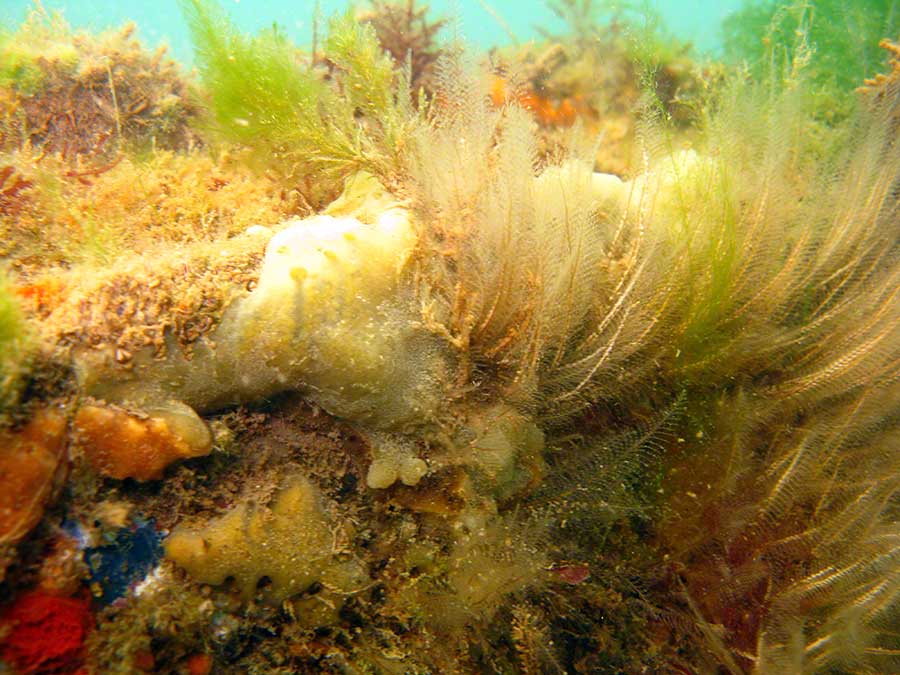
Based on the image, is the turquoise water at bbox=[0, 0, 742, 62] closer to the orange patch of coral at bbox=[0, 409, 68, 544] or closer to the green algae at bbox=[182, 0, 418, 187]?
the green algae at bbox=[182, 0, 418, 187]

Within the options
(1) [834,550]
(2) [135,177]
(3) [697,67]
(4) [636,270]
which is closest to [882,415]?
(1) [834,550]

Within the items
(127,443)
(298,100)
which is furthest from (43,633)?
(298,100)

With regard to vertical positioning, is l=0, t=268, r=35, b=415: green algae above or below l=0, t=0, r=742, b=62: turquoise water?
below

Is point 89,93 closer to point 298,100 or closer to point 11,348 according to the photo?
point 298,100

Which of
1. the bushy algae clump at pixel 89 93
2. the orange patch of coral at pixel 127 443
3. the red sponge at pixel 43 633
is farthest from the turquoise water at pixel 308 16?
the red sponge at pixel 43 633

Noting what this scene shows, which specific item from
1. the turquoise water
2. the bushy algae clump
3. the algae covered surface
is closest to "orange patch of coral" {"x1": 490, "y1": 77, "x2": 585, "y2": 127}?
the turquoise water

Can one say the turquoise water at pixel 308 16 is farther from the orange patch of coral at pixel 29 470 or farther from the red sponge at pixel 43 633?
the red sponge at pixel 43 633
